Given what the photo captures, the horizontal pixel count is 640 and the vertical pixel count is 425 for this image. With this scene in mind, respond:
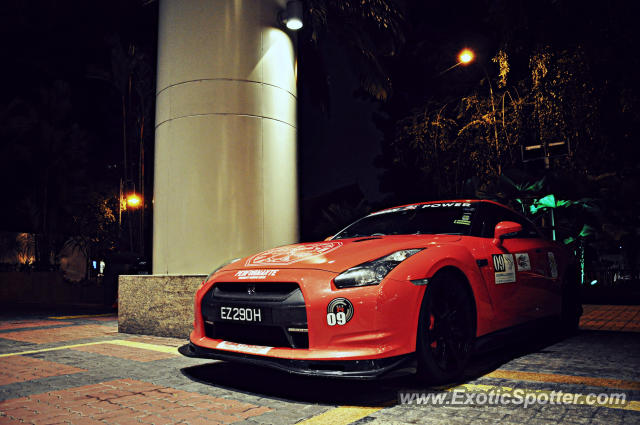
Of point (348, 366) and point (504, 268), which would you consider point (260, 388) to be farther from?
point (504, 268)

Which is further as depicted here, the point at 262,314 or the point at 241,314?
the point at 241,314

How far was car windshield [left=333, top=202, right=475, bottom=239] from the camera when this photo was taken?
4.23m

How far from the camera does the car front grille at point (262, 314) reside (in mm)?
3102

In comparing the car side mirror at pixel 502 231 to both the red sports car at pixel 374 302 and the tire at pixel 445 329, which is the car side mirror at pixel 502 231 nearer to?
the red sports car at pixel 374 302

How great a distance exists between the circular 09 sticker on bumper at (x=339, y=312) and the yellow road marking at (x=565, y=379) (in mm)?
1338

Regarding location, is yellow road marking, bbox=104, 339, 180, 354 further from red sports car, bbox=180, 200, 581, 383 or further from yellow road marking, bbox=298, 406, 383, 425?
yellow road marking, bbox=298, 406, 383, 425

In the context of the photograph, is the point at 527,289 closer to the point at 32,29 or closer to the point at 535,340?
the point at 535,340

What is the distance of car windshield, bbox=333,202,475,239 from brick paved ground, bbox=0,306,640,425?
1123 millimetres

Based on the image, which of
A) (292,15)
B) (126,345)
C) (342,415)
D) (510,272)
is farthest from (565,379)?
(292,15)

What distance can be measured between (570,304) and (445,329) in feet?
8.87

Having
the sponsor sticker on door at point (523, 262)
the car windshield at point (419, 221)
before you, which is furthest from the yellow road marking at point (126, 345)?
the sponsor sticker on door at point (523, 262)

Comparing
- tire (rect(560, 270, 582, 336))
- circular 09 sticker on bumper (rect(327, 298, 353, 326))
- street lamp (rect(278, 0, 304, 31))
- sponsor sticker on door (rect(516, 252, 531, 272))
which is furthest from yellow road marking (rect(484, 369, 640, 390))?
street lamp (rect(278, 0, 304, 31))

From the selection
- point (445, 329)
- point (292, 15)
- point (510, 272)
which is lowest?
point (445, 329)

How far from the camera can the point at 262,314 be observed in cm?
320
